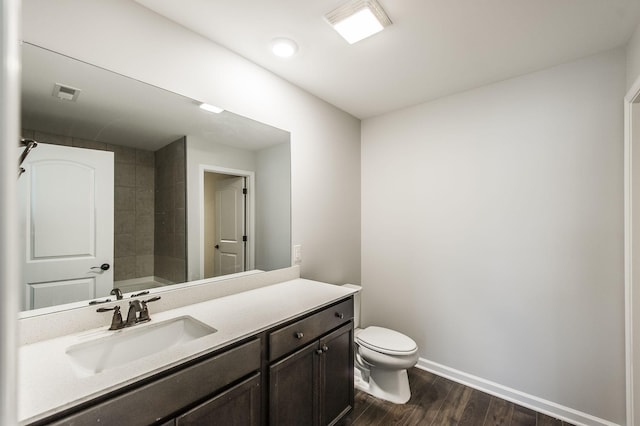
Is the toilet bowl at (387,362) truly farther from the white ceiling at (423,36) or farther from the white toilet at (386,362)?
the white ceiling at (423,36)

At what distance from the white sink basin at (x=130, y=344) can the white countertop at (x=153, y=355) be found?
3cm

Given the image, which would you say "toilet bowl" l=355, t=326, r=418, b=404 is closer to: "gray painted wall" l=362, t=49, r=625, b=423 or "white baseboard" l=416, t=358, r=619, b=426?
"white baseboard" l=416, t=358, r=619, b=426

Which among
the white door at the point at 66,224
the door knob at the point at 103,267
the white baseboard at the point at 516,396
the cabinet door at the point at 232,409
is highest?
the white door at the point at 66,224

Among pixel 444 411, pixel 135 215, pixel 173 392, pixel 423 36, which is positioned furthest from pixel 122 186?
pixel 444 411

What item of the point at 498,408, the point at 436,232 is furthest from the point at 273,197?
the point at 498,408

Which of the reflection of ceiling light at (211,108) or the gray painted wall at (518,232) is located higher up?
the reflection of ceiling light at (211,108)

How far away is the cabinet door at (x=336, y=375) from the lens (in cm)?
157

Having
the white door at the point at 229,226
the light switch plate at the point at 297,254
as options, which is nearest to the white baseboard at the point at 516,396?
the light switch plate at the point at 297,254

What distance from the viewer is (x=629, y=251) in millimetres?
1649

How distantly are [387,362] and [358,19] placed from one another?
2.19 meters

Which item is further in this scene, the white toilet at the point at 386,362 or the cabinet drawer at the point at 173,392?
the white toilet at the point at 386,362

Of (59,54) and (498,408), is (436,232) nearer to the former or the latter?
(498,408)

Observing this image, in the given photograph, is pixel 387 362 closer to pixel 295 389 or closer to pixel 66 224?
pixel 295 389

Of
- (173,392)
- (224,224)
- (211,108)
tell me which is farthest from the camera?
(224,224)
